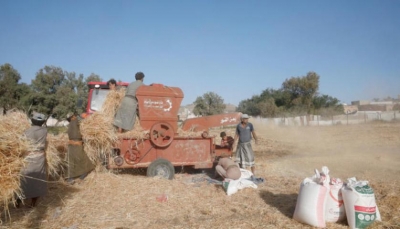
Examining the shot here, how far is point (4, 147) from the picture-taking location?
3828mm

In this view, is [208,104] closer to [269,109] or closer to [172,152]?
[269,109]

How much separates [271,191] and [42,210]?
444 centimetres

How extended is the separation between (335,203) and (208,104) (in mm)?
39708

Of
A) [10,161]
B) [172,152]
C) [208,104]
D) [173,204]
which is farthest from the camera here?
[208,104]

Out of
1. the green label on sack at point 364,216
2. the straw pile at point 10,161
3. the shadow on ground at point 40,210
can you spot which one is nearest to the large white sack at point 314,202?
the green label on sack at point 364,216

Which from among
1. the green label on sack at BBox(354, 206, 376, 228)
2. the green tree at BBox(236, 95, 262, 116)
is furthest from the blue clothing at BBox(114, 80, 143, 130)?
the green tree at BBox(236, 95, 262, 116)

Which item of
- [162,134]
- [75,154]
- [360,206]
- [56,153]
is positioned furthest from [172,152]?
[360,206]

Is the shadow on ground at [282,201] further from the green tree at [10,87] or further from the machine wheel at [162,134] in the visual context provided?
the green tree at [10,87]

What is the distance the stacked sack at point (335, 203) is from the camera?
3.96 m

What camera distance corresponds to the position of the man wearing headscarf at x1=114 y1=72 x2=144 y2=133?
7.15 meters

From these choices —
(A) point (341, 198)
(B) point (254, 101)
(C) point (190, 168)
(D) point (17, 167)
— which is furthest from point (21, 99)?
(B) point (254, 101)

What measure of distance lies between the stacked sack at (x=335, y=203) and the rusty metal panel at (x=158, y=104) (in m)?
4.03

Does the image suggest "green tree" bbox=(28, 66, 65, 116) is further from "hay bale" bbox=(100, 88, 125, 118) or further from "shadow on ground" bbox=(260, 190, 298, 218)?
"shadow on ground" bbox=(260, 190, 298, 218)

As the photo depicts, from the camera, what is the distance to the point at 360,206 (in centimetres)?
395
